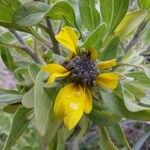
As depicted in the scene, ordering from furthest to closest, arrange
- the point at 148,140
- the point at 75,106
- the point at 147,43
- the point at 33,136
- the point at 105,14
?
the point at 33,136 → the point at 148,140 → the point at 147,43 → the point at 105,14 → the point at 75,106

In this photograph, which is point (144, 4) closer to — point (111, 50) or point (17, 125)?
point (111, 50)

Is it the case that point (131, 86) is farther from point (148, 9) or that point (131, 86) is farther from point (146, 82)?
point (148, 9)

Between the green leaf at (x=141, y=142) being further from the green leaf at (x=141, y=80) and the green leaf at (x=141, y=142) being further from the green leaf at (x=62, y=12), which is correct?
the green leaf at (x=62, y=12)

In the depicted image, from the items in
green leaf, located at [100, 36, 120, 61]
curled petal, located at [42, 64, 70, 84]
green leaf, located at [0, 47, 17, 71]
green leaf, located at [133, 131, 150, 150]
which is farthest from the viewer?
green leaf, located at [133, 131, 150, 150]

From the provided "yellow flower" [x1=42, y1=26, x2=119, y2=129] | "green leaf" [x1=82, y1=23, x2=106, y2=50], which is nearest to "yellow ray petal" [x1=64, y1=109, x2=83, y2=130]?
"yellow flower" [x1=42, y1=26, x2=119, y2=129]

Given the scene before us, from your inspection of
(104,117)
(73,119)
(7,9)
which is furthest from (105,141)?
(7,9)

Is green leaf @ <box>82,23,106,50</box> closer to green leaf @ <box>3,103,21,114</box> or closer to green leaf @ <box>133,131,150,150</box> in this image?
green leaf @ <box>3,103,21,114</box>

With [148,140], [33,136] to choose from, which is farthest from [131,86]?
[33,136]
